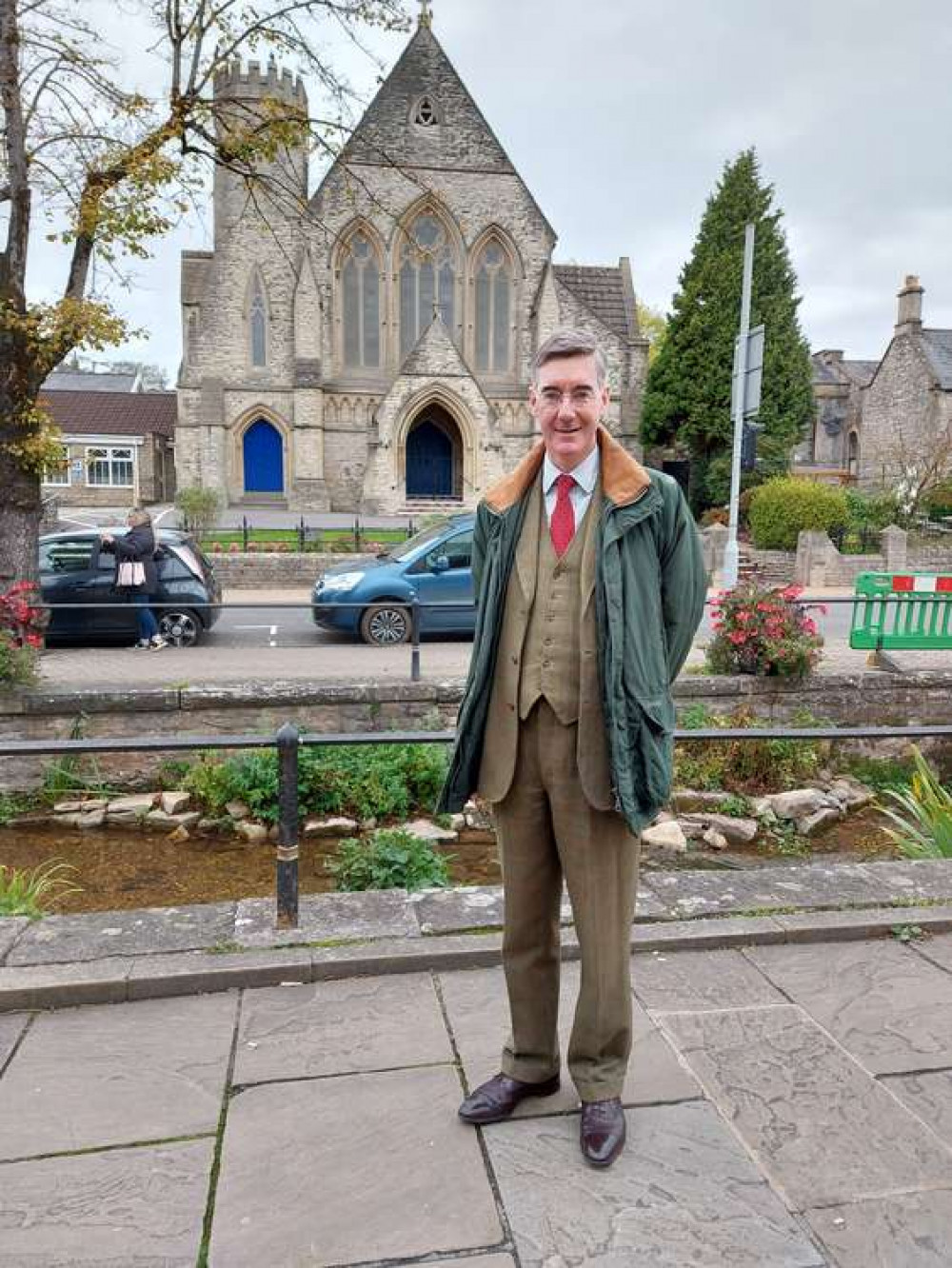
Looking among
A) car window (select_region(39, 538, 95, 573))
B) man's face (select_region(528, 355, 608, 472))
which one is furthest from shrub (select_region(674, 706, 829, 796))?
car window (select_region(39, 538, 95, 573))

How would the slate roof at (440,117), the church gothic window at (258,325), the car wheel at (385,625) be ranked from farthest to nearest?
the slate roof at (440,117) < the church gothic window at (258,325) < the car wheel at (385,625)

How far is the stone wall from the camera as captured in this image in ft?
23.7

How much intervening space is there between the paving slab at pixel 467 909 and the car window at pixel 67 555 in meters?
9.48

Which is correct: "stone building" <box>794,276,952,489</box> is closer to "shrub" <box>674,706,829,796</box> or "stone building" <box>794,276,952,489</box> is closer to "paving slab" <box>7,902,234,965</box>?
"shrub" <box>674,706,829,796</box>

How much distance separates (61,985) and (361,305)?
30.8 meters

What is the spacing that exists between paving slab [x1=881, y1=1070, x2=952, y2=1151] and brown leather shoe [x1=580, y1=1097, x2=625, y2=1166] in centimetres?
Result: 88

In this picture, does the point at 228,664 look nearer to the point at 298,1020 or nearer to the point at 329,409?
the point at 298,1020

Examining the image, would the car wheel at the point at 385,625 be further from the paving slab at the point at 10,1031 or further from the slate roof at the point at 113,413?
the slate roof at the point at 113,413

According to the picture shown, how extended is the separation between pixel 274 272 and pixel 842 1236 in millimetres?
31791

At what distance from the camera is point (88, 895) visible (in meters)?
5.84

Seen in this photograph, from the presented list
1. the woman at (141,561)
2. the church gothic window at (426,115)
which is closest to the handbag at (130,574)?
the woman at (141,561)

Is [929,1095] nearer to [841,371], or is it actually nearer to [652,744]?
[652,744]

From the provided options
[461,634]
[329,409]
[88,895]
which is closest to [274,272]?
[329,409]

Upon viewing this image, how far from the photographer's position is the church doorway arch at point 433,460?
32094mm
